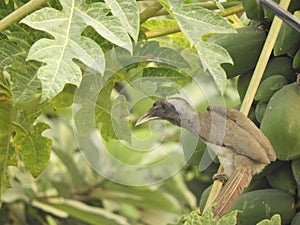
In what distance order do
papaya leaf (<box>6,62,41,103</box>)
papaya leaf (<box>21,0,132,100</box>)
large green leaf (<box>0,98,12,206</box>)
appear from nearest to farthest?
papaya leaf (<box>21,0,132,100</box>), papaya leaf (<box>6,62,41,103</box>), large green leaf (<box>0,98,12,206</box>)

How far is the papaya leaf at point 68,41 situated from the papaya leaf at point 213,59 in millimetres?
60

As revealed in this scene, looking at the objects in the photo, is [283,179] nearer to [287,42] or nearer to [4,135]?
[287,42]

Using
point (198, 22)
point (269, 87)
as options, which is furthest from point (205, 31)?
point (269, 87)

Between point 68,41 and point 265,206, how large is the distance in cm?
23

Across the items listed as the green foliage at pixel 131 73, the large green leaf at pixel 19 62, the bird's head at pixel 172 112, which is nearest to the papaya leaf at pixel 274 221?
the green foliage at pixel 131 73

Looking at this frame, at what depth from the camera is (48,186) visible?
1.55 meters

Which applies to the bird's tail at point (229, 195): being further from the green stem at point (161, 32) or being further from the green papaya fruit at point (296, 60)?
the green stem at point (161, 32)

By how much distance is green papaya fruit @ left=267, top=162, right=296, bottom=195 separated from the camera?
77 centimetres

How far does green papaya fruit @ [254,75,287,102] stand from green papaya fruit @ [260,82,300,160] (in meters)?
0.01

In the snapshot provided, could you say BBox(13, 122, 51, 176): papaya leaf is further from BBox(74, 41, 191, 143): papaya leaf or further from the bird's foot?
the bird's foot

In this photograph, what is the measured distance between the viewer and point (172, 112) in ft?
2.37

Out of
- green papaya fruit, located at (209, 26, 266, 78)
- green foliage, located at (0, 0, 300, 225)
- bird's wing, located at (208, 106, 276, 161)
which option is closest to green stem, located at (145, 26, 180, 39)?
green foliage, located at (0, 0, 300, 225)

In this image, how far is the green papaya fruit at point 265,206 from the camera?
2.48ft

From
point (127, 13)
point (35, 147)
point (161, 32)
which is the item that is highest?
point (127, 13)
